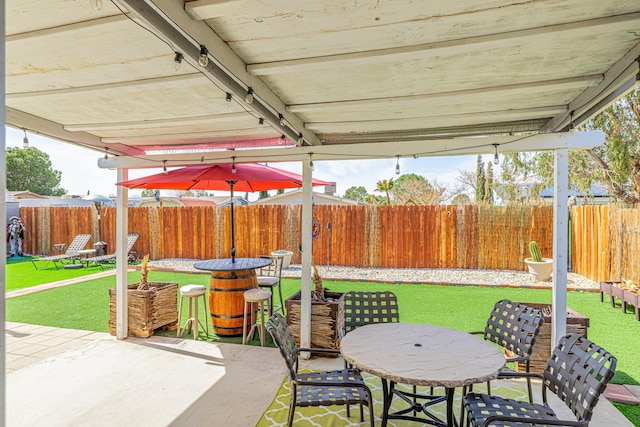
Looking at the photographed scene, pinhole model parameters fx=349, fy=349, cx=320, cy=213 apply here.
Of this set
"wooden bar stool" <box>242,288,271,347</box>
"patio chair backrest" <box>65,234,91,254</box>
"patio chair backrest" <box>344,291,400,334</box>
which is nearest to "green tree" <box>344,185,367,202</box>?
"patio chair backrest" <box>65,234,91,254</box>

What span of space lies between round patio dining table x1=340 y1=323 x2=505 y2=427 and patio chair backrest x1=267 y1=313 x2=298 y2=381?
13.5 inches

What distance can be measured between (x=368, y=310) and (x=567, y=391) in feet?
5.02

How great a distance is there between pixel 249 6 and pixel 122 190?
3677mm

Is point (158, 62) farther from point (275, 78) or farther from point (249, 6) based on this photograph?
point (249, 6)

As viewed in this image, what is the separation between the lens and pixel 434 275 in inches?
319

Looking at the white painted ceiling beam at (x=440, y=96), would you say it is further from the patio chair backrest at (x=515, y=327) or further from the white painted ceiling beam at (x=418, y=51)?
the patio chair backrest at (x=515, y=327)

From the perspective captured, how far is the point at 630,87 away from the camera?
6.91 ft

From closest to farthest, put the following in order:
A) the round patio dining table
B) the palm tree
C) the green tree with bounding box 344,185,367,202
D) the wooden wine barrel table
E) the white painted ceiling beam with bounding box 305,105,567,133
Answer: the round patio dining table, the white painted ceiling beam with bounding box 305,105,567,133, the wooden wine barrel table, the palm tree, the green tree with bounding box 344,185,367,202

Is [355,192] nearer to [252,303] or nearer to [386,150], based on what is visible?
[252,303]

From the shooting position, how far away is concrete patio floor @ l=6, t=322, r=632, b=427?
8.78ft

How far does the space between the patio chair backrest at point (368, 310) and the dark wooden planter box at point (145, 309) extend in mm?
2633

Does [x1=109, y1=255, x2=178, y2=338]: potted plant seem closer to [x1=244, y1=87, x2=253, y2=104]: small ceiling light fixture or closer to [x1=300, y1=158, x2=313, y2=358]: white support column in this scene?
[x1=300, y1=158, x2=313, y2=358]: white support column

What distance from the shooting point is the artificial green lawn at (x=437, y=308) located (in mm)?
4148

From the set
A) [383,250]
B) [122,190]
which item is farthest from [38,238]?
[383,250]
